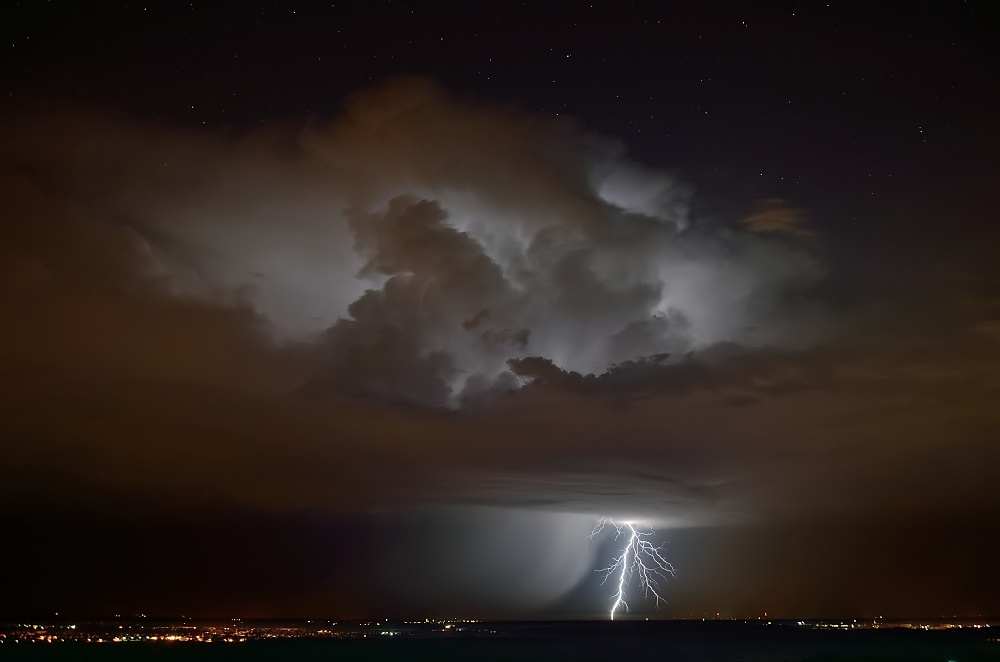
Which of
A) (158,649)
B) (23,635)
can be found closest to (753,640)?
(158,649)

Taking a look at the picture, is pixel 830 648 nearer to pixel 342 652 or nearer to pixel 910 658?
pixel 910 658

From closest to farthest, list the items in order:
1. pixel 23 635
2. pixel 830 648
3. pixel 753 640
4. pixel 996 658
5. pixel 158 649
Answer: pixel 996 658 < pixel 158 649 < pixel 830 648 < pixel 23 635 < pixel 753 640

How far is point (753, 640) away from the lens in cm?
16212

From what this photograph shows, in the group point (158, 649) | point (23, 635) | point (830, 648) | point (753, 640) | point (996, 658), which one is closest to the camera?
point (996, 658)

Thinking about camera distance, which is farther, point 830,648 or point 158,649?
point 830,648

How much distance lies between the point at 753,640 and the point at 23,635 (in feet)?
406

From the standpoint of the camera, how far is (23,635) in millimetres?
141625

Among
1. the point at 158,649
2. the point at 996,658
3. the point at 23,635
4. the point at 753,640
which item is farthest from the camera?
the point at 753,640

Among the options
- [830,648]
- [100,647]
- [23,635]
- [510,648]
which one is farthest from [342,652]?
[830,648]

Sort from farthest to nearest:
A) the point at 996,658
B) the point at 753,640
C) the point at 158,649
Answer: the point at 753,640, the point at 158,649, the point at 996,658

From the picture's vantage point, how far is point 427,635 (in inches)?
6427

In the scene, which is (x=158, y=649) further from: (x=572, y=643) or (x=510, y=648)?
(x=572, y=643)

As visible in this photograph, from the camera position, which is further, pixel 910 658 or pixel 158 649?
pixel 158 649

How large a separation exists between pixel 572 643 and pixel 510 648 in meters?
25.1
